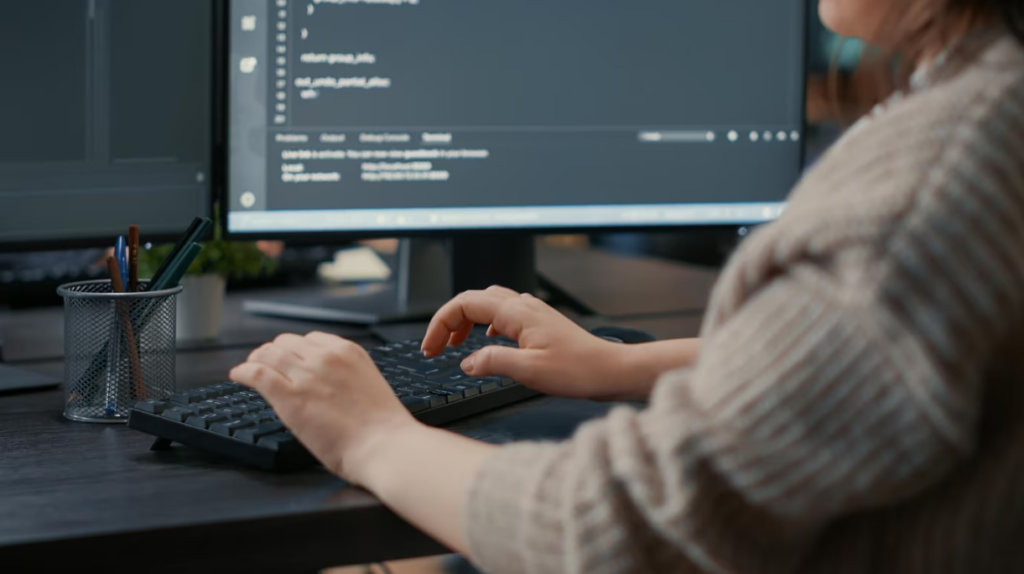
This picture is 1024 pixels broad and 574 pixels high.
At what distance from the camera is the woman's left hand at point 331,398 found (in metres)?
0.65

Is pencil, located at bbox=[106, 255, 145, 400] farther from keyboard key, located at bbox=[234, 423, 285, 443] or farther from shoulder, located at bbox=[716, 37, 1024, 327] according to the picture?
shoulder, located at bbox=[716, 37, 1024, 327]

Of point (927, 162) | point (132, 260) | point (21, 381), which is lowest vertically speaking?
point (21, 381)

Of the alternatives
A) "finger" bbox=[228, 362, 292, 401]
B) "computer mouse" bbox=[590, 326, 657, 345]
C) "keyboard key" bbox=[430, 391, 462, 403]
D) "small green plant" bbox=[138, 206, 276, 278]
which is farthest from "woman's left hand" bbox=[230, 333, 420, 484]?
"small green plant" bbox=[138, 206, 276, 278]

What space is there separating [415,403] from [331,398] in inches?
4.3

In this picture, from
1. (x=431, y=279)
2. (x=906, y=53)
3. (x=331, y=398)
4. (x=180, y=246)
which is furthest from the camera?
(x=431, y=279)

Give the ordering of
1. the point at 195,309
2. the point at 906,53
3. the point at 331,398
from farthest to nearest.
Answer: the point at 195,309, the point at 331,398, the point at 906,53

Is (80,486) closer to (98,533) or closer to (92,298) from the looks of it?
(98,533)

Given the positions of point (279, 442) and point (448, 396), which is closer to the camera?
point (279, 442)

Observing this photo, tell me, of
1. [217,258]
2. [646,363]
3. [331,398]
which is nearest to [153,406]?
[331,398]

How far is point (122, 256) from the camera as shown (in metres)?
0.89

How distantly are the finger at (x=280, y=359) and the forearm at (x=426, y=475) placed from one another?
0.27 ft

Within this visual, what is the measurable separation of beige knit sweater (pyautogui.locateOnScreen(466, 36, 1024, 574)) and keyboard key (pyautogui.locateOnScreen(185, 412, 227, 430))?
A: 262mm

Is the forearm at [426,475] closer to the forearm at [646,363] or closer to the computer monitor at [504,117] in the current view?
the forearm at [646,363]

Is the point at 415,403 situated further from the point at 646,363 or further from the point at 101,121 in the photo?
the point at 101,121
